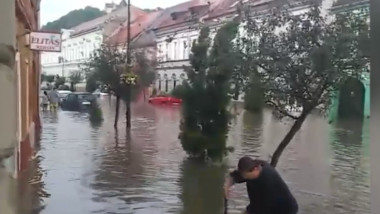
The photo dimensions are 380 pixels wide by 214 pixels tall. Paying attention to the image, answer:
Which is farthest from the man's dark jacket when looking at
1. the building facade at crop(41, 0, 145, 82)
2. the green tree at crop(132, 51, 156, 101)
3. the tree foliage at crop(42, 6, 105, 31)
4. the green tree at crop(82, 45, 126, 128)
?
the tree foliage at crop(42, 6, 105, 31)

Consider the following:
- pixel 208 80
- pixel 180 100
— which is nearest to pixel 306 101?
pixel 208 80

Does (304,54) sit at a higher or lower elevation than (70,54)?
lower

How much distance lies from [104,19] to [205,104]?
62.9 m

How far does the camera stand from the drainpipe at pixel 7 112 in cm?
124

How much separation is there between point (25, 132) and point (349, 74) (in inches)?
335

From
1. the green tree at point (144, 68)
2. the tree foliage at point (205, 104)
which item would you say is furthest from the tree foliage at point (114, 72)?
the tree foliage at point (205, 104)

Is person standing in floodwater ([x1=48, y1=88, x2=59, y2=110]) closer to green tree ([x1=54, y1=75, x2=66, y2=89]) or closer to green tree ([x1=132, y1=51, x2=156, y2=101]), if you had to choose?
green tree ([x1=132, y1=51, x2=156, y2=101])

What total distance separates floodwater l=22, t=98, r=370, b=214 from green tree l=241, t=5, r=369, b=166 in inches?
68.4

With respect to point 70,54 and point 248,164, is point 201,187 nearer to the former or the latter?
point 248,164

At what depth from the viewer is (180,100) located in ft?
51.9

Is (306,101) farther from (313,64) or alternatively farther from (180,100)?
(180,100)

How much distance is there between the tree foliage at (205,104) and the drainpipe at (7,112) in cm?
Answer: 1254

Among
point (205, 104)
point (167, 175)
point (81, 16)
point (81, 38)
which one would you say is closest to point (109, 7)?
point (81, 16)

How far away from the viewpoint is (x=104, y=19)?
7644cm
